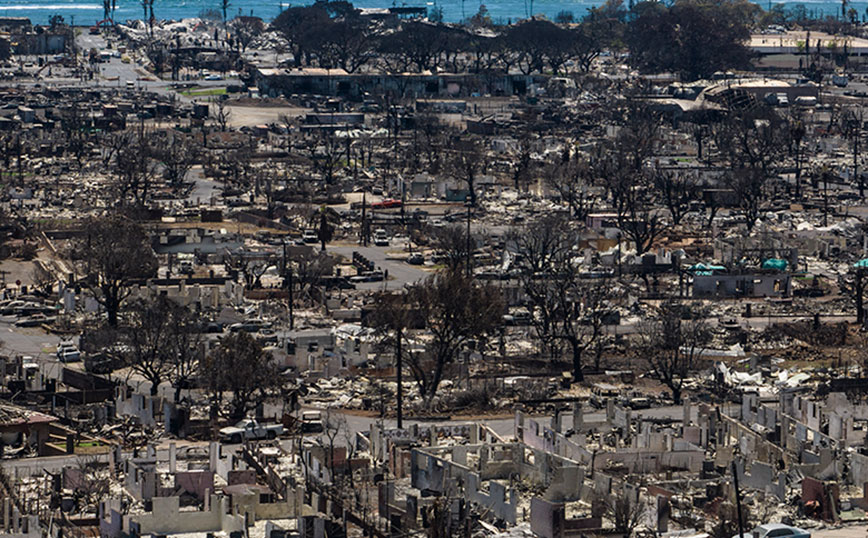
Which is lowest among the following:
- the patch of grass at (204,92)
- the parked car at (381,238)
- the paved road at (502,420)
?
the patch of grass at (204,92)

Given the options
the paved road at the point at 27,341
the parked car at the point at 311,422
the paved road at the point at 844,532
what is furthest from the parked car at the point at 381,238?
the paved road at the point at 844,532

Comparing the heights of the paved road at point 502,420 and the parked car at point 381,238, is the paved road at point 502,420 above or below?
above

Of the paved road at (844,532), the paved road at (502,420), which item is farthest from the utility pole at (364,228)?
the paved road at (844,532)

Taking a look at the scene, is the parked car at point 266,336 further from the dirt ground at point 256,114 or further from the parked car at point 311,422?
the dirt ground at point 256,114

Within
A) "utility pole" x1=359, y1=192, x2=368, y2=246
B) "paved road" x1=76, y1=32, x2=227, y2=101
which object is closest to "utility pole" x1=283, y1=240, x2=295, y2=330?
"utility pole" x1=359, y1=192, x2=368, y2=246

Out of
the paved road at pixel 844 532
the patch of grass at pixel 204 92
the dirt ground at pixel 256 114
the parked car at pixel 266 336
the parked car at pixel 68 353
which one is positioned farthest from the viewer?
the patch of grass at pixel 204 92

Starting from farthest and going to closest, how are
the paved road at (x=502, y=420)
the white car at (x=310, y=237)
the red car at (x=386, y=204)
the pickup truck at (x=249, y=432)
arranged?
1. the red car at (x=386, y=204)
2. the white car at (x=310, y=237)
3. the paved road at (x=502, y=420)
4. the pickup truck at (x=249, y=432)

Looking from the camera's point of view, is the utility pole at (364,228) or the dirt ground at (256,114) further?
the dirt ground at (256,114)

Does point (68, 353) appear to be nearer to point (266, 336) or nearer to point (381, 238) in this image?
point (266, 336)
